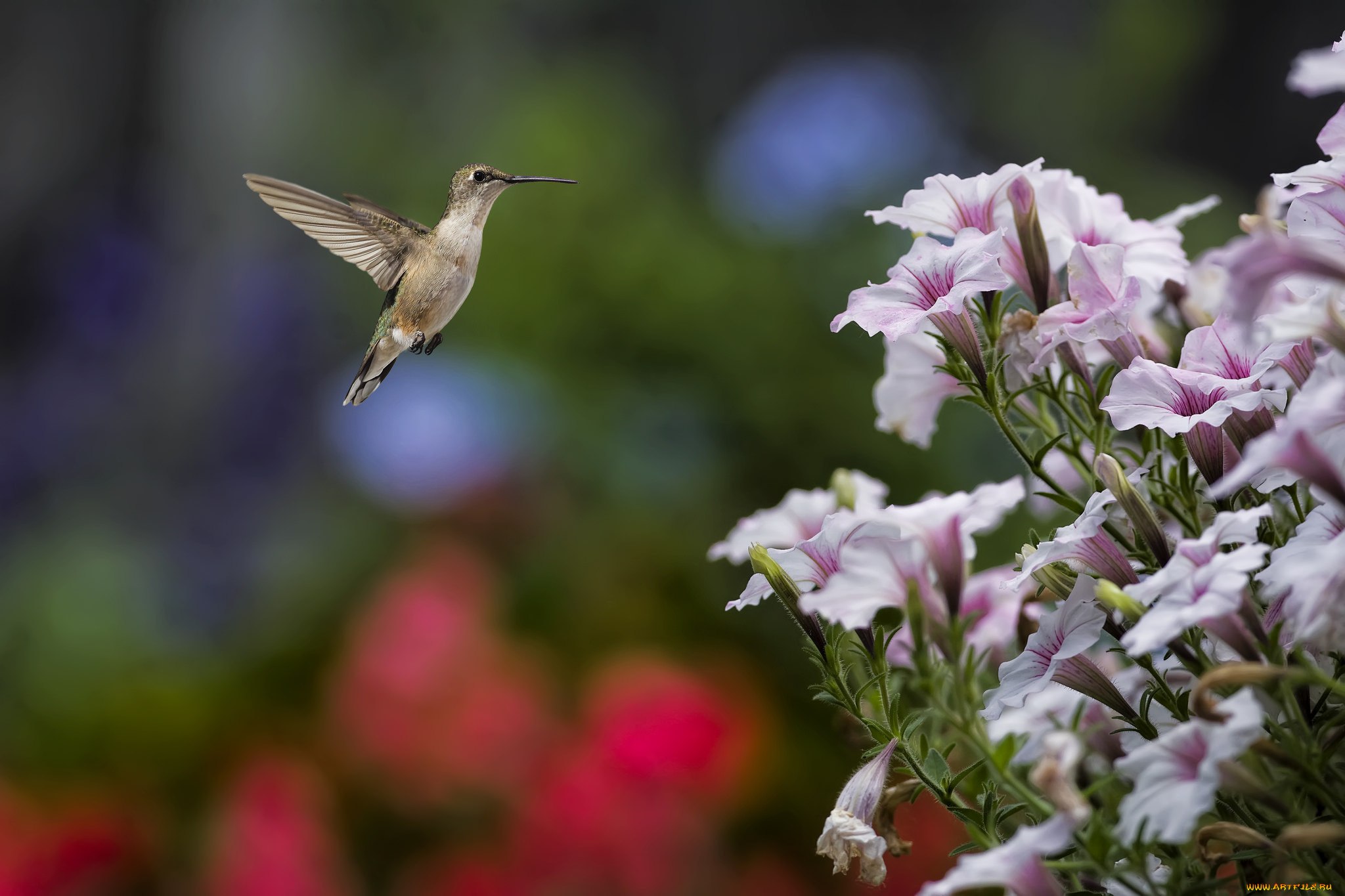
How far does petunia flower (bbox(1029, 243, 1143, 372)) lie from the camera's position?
1.59ft

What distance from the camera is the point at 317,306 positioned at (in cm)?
279

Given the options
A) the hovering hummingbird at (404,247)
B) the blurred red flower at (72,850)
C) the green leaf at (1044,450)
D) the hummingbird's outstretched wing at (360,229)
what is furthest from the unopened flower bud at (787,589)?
the blurred red flower at (72,850)

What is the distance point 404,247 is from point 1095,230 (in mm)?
413

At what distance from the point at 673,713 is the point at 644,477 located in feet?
2.10

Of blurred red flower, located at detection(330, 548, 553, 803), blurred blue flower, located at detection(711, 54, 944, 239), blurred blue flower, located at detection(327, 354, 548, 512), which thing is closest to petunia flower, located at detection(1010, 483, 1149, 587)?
blurred red flower, located at detection(330, 548, 553, 803)

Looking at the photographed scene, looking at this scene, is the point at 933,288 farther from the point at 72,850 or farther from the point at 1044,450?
the point at 72,850

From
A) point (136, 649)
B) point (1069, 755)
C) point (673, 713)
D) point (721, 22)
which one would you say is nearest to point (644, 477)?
point (673, 713)

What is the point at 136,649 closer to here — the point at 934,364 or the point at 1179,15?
the point at 934,364

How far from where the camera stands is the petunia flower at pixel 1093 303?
0.49 meters

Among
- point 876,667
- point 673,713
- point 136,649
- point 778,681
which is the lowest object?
point 136,649

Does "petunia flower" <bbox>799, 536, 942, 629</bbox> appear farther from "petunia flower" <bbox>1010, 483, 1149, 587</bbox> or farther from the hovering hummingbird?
the hovering hummingbird

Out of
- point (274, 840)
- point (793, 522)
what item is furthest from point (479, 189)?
point (274, 840)

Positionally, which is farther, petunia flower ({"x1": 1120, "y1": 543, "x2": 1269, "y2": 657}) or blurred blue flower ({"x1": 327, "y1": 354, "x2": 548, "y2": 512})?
blurred blue flower ({"x1": 327, "y1": 354, "x2": 548, "y2": 512})

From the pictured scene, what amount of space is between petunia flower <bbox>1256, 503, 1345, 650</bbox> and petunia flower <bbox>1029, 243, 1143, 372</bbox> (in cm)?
11
